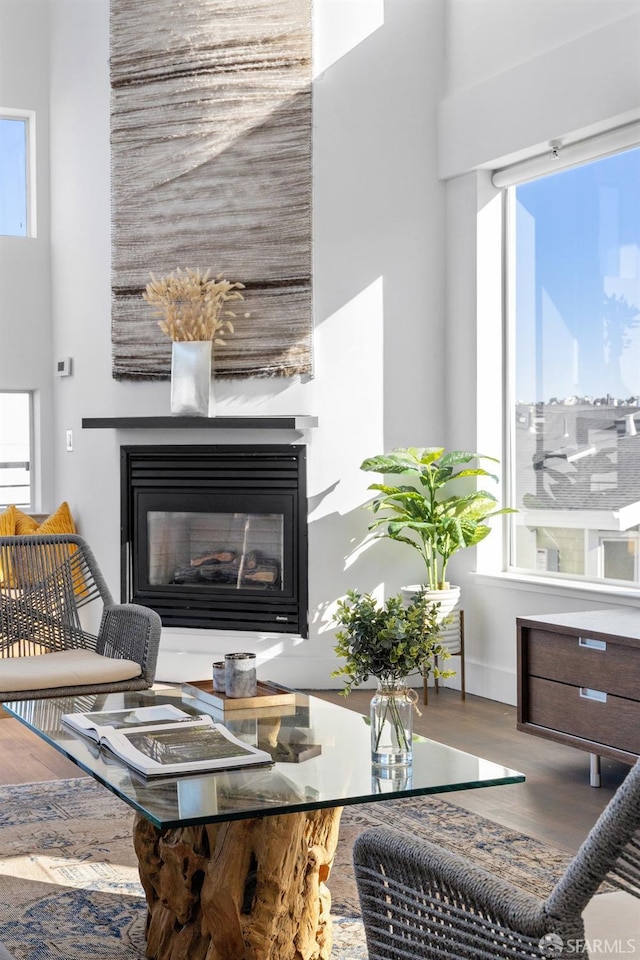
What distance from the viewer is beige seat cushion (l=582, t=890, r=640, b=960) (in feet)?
4.83

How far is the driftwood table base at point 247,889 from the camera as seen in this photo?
2.20m

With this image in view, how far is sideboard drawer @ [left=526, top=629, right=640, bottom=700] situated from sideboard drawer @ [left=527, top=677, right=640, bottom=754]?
3cm

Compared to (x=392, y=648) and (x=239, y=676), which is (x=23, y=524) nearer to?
(x=239, y=676)

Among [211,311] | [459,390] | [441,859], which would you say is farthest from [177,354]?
[441,859]

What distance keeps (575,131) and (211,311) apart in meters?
1.93

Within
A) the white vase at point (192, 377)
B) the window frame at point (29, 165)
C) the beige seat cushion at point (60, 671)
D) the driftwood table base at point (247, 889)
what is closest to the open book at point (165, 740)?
the driftwood table base at point (247, 889)

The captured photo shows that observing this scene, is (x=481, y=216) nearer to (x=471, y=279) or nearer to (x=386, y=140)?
(x=471, y=279)

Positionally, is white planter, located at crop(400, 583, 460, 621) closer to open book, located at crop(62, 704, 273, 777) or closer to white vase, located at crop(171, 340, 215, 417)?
white vase, located at crop(171, 340, 215, 417)

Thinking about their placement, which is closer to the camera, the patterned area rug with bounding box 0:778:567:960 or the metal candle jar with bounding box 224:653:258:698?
the patterned area rug with bounding box 0:778:567:960

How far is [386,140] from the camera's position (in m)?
5.52

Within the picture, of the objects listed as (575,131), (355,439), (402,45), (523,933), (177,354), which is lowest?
(523,933)

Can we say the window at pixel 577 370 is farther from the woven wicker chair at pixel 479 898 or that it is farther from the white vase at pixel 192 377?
the woven wicker chair at pixel 479 898

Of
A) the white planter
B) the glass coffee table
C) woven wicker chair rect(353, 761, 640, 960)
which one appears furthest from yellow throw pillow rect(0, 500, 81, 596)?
woven wicker chair rect(353, 761, 640, 960)

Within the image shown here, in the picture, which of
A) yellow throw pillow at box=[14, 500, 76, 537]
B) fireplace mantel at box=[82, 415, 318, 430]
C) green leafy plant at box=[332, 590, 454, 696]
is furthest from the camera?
yellow throw pillow at box=[14, 500, 76, 537]
